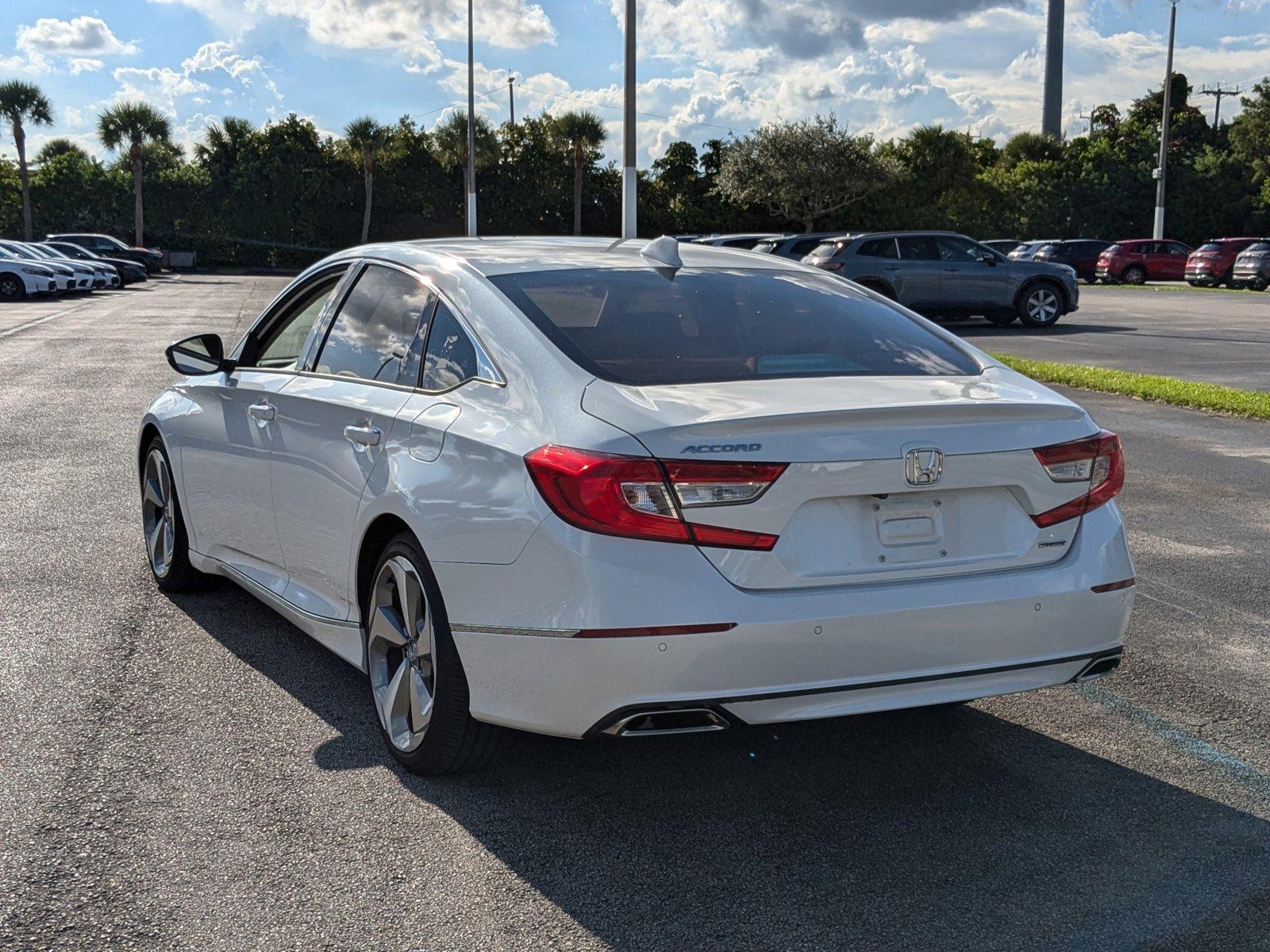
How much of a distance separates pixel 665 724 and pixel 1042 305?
77.2ft

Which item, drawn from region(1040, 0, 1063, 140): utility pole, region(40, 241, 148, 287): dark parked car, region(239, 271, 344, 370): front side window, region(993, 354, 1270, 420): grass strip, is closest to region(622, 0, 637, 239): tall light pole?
region(993, 354, 1270, 420): grass strip

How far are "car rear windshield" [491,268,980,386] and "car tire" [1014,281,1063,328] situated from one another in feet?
71.1

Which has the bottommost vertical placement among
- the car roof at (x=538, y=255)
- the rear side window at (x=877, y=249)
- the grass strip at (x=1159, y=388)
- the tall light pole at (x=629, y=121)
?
the grass strip at (x=1159, y=388)

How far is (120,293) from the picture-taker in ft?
136

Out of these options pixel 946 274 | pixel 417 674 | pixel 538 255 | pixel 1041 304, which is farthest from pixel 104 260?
pixel 417 674

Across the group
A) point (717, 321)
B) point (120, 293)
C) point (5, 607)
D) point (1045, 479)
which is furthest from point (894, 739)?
point (120, 293)

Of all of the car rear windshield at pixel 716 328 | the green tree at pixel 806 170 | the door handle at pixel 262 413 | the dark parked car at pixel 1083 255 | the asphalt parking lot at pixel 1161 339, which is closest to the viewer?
the car rear windshield at pixel 716 328

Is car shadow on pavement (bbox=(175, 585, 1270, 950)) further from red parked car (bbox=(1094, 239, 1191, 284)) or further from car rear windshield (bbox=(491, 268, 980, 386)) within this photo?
red parked car (bbox=(1094, 239, 1191, 284))

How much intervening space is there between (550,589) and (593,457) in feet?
1.12

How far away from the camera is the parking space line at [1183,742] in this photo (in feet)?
13.4

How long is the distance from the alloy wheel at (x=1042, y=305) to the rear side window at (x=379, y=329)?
72.9ft

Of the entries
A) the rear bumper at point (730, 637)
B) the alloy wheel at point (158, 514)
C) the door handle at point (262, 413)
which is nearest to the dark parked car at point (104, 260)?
the alloy wheel at point (158, 514)

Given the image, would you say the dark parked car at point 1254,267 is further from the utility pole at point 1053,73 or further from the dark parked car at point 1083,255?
the utility pole at point 1053,73

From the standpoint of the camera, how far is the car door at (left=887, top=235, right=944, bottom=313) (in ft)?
80.7
